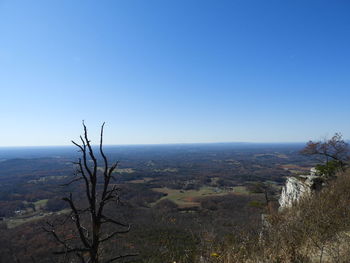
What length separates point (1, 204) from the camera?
2805 inches

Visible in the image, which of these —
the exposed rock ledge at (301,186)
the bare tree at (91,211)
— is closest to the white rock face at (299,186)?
the exposed rock ledge at (301,186)

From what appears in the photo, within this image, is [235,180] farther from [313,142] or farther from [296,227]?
[296,227]

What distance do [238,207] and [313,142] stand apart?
A: 34751 millimetres

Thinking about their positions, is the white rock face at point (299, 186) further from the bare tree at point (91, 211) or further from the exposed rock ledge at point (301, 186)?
the bare tree at point (91, 211)

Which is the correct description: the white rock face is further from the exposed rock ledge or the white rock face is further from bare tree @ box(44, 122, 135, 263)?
bare tree @ box(44, 122, 135, 263)

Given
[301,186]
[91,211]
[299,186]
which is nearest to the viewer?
[91,211]

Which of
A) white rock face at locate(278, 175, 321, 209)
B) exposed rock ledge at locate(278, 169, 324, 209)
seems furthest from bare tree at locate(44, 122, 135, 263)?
white rock face at locate(278, 175, 321, 209)

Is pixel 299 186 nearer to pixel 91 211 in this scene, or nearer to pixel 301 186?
pixel 301 186

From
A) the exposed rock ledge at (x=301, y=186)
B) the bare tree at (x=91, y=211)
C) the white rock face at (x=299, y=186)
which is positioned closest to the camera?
the bare tree at (x=91, y=211)

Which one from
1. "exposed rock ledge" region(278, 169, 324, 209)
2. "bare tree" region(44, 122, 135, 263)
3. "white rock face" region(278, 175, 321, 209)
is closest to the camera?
"bare tree" region(44, 122, 135, 263)

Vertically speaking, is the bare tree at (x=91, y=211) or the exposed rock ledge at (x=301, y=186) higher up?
the bare tree at (x=91, y=211)

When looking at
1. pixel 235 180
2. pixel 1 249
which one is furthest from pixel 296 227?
pixel 235 180

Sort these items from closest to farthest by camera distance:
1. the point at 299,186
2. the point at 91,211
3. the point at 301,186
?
the point at 91,211 < the point at 301,186 < the point at 299,186

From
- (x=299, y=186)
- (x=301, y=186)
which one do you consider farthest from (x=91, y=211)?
(x=299, y=186)
